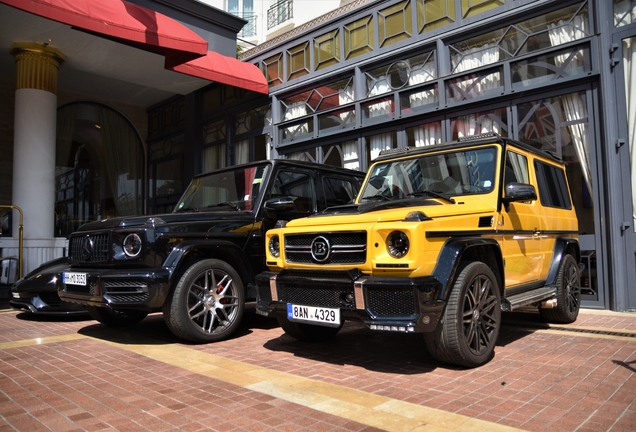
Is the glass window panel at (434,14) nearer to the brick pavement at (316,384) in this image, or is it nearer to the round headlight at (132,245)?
the brick pavement at (316,384)

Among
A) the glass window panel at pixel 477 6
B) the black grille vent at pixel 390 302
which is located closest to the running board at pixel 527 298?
the black grille vent at pixel 390 302

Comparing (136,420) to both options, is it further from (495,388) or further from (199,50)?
(199,50)

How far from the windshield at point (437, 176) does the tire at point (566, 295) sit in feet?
5.90

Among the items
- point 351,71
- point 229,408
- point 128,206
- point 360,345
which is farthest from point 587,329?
point 128,206

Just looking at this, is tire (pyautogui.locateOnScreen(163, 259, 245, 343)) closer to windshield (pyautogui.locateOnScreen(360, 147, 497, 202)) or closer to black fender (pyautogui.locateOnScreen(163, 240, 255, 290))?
black fender (pyautogui.locateOnScreen(163, 240, 255, 290))

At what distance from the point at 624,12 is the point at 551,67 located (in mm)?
1152

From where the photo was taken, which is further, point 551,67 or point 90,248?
point 551,67

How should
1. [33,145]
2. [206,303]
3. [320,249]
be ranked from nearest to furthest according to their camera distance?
1. [320,249]
2. [206,303]
3. [33,145]

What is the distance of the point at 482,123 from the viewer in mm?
8477

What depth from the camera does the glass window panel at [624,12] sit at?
708 centimetres

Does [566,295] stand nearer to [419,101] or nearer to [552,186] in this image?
[552,186]

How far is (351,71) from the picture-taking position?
10.5 m

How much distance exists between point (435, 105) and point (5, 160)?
474 inches

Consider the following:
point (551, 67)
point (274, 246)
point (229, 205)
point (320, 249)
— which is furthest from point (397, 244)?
point (551, 67)
